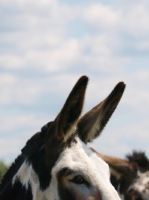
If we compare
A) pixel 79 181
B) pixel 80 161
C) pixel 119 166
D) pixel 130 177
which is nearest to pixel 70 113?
pixel 80 161

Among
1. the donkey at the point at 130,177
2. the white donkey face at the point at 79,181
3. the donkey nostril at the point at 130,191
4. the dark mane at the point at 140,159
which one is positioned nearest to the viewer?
the white donkey face at the point at 79,181

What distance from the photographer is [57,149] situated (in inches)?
188

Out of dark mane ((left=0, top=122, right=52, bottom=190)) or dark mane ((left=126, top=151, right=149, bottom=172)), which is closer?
dark mane ((left=0, top=122, right=52, bottom=190))

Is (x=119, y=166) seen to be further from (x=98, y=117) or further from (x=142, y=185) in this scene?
(x=98, y=117)

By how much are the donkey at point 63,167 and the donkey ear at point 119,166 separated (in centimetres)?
536

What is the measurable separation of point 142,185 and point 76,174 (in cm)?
642

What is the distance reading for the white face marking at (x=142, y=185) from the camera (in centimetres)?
1070

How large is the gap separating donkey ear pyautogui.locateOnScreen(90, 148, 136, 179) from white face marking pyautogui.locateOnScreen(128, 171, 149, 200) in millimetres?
174

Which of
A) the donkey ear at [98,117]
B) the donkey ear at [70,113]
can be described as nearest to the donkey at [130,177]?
the donkey ear at [98,117]

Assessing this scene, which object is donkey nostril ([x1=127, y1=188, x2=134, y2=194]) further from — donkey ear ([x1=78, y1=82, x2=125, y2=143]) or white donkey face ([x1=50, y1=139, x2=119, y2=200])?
white donkey face ([x1=50, y1=139, x2=119, y2=200])

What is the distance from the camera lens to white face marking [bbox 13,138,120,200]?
4625 millimetres

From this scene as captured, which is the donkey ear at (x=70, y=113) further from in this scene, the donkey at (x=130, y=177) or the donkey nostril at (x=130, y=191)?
the donkey nostril at (x=130, y=191)

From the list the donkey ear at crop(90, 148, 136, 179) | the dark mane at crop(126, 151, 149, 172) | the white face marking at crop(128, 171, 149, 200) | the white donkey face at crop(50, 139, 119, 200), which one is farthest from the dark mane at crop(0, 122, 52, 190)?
the dark mane at crop(126, 151, 149, 172)

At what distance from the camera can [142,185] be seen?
1092 cm
